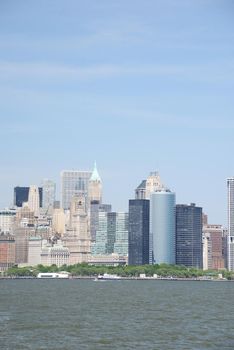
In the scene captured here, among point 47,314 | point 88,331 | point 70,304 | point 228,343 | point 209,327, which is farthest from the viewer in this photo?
point 70,304

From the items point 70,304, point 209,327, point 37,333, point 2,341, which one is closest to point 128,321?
point 209,327

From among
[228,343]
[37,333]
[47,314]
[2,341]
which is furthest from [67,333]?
[47,314]

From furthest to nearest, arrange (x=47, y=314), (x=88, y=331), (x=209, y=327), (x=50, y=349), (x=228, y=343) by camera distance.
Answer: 1. (x=47, y=314)
2. (x=209, y=327)
3. (x=88, y=331)
4. (x=228, y=343)
5. (x=50, y=349)

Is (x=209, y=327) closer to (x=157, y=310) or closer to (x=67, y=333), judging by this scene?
(x=67, y=333)

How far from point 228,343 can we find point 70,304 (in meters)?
29.4

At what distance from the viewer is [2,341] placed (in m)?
43.5

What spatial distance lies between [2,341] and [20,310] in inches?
753

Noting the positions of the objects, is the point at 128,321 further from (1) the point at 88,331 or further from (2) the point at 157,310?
(2) the point at 157,310

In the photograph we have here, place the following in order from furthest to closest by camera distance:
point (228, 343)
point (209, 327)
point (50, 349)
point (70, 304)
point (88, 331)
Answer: point (70, 304) → point (209, 327) → point (88, 331) → point (228, 343) → point (50, 349)

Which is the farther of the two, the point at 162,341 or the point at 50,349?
the point at 162,341

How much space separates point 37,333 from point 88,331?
275 centimetres

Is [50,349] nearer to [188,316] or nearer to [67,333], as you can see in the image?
[67,333]

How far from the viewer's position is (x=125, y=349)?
4175cm

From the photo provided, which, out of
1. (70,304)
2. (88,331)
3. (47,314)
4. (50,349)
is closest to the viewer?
(50,349)
